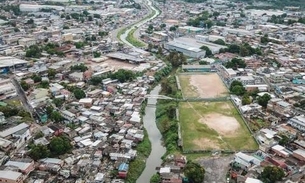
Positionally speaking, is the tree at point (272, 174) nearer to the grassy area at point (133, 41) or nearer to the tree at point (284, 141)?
the tree at point (284, 141)

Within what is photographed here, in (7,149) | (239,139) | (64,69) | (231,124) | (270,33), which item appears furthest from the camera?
(270,33)

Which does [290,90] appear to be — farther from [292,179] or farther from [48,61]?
[48,61]

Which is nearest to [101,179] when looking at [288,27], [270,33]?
[270,33]

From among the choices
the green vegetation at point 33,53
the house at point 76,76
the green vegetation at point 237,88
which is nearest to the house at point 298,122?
the green vegetation at point 237,88

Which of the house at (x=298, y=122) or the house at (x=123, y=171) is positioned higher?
the house at (x=298, y=122)

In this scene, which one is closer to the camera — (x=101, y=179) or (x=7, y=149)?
(x=101, y=179)

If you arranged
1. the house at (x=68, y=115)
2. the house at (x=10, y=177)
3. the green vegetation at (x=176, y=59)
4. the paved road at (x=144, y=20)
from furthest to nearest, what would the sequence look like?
the paved road at (x=144, y=20) < the green vegetation at (x=176, y=59) < the house at (x=68, y=115) < the house at (x=10, y=177)

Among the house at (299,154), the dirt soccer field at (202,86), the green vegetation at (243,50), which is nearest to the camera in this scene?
the house at (299,154)

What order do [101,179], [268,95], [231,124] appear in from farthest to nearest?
[268,95]
[231,124]
[101,179]
